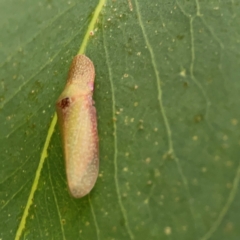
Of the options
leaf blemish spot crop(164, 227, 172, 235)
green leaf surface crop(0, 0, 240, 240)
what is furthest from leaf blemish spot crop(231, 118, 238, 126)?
leaf blemish spot crop(164, 227, 172, 235)

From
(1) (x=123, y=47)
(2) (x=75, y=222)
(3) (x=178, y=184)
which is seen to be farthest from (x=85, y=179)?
(1) (x=123, y=47)

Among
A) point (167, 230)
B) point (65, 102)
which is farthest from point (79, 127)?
point (167, 230)

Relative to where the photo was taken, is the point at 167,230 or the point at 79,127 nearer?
the point at 167,230

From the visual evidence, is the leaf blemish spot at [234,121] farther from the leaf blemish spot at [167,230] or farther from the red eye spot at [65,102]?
the red eye spot at [65,102]

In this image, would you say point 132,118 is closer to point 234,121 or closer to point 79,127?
point 79,127

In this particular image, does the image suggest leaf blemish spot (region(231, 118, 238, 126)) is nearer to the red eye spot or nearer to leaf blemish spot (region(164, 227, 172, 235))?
leaf blemish spot (region(164, 227, 172, 235))

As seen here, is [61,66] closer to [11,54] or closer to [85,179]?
[11,54]
